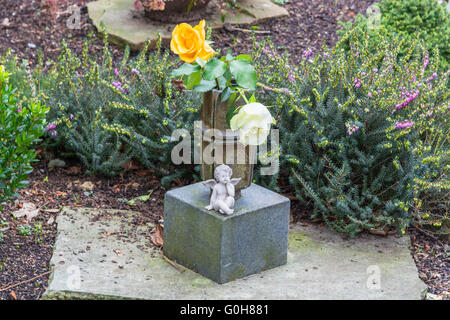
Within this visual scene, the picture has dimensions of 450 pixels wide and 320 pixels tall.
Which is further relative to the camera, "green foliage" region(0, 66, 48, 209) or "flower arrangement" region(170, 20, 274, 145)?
"green foliage" region(0, 66, 48, 209)

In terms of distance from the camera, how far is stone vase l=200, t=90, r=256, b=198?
3312 mm

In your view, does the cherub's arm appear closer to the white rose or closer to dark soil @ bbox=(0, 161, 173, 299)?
the white rose

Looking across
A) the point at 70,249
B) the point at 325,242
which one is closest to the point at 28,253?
the point at 70,249

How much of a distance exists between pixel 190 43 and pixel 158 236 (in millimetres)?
1291

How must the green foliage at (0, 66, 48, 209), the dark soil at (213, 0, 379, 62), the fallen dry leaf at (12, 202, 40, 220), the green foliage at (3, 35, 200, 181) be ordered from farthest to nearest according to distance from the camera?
1. the dark soil at (213, 0, 379, 62)
2. the green foliage at (3, 35, 200, 181)
3. the fallen dry leaf at (12, 202, 40, 220)
4. the green foliage at (0, 66, 48, 209)

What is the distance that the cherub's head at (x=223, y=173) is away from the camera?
3.33m

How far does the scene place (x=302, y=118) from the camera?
429cm

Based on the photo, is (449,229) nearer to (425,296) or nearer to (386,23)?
(425,296)

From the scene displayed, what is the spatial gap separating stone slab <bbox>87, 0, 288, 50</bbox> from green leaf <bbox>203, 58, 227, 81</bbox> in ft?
10.3

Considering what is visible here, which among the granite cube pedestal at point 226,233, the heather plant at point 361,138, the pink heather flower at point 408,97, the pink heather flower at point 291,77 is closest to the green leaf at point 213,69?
the granite cube pedestal at point 226,233

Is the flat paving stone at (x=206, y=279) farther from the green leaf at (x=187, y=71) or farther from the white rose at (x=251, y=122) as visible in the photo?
Answer: the green leaf at (x=187, y=71)

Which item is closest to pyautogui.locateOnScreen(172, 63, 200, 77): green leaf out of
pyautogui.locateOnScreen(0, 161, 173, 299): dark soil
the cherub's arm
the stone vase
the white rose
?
the stone vase

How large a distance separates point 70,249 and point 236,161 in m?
1.09

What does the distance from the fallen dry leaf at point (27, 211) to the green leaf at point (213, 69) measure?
1.60m
